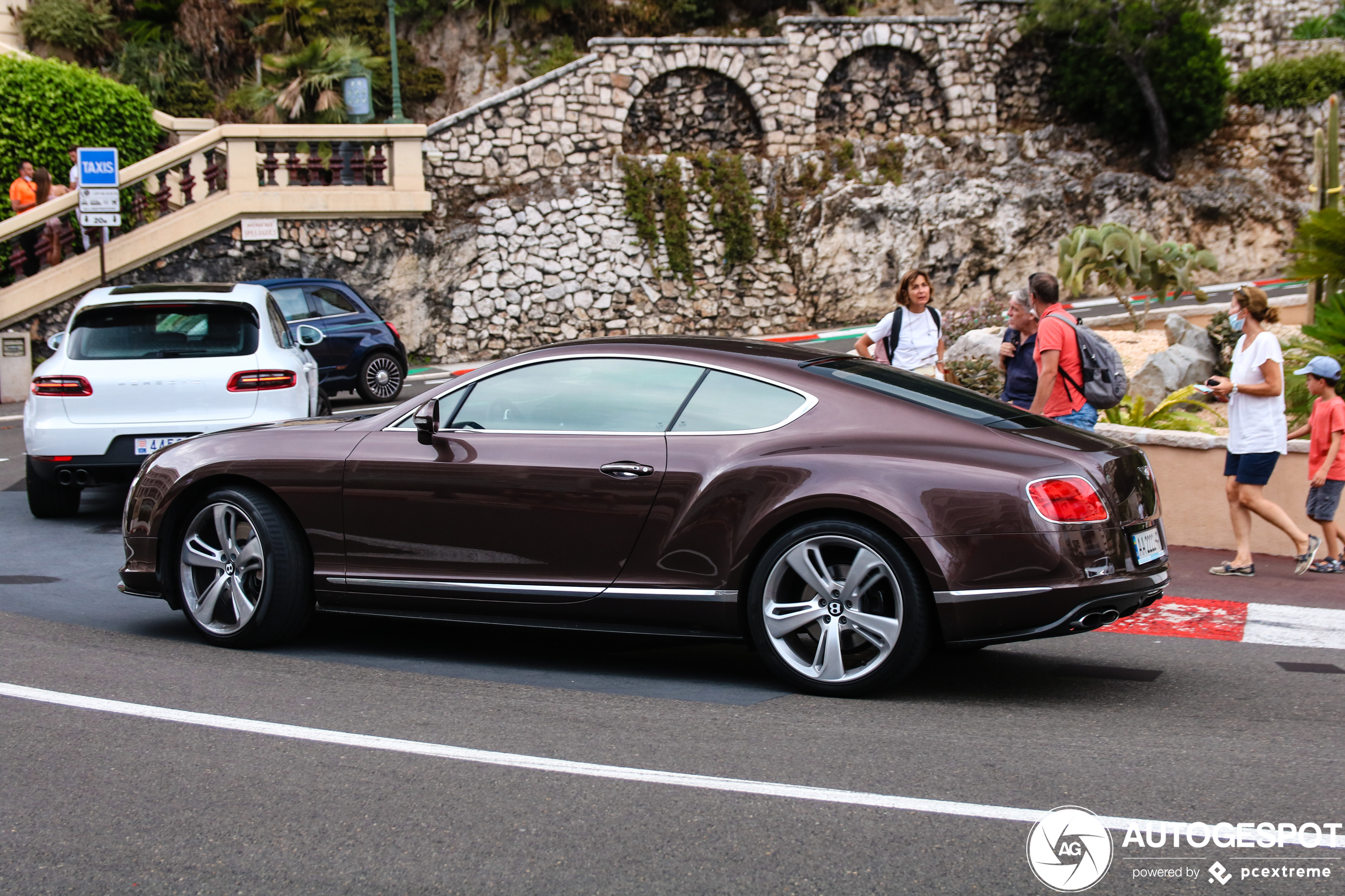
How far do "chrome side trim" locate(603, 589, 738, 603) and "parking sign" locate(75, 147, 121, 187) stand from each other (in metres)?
16.3

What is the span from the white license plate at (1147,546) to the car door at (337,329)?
14024 millimetres

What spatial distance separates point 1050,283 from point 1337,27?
104 feet

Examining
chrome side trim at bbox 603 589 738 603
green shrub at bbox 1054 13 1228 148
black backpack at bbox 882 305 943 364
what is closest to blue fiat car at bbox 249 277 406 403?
black backpack at bbox 882 305 943 364

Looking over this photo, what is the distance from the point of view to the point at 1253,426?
26.7ft

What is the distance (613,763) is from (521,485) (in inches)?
60.6

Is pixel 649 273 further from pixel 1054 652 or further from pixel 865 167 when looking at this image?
pixel 1054 652

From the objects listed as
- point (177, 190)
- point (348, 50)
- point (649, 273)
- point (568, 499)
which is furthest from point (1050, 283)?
point (348, 50)

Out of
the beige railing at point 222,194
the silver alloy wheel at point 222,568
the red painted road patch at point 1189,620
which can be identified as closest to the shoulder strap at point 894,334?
the red painted road patch at point 1189,620

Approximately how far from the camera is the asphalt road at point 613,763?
372 cm

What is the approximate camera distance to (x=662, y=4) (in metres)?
30.1

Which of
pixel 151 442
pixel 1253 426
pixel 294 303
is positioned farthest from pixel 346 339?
pixel 1253 426

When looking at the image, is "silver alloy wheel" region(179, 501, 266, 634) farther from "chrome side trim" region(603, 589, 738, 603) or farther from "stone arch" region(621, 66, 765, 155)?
"stone arch" region(621, 66, 765, 155)

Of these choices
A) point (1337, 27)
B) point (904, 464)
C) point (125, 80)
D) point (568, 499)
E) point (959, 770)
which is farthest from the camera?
point (1337, 27)

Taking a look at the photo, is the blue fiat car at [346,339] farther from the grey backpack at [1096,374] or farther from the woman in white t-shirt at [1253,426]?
the woman in white t-shirt at [1253,426]
